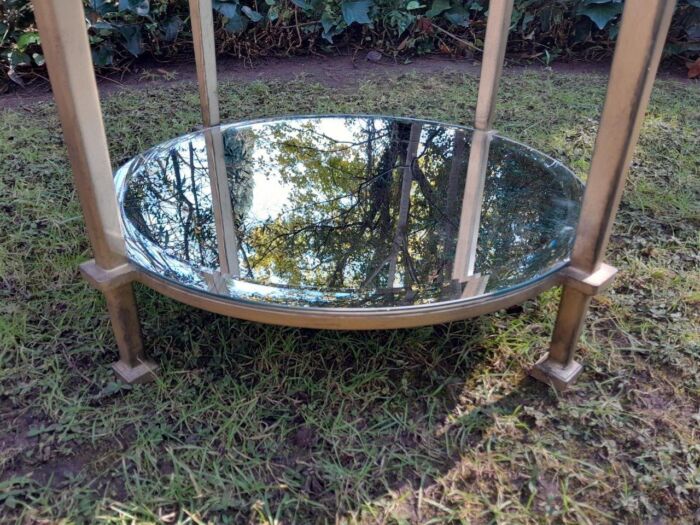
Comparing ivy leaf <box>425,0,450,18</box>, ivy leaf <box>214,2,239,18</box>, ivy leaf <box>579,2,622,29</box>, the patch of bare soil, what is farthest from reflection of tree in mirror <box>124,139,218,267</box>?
ivy leaf <box>579,2,622,29</box>

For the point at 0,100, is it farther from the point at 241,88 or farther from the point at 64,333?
the point at 64,333

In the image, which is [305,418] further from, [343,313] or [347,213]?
[347,213]

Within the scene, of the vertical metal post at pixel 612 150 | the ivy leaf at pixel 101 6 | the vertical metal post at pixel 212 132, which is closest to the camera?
the vertical metal post at pixel 612 150

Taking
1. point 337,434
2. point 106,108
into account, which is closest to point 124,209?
point 337,434

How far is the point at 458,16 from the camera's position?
4.12 metres

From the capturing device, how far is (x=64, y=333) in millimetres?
1639

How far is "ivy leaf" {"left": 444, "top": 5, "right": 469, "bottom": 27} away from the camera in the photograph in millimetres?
4109

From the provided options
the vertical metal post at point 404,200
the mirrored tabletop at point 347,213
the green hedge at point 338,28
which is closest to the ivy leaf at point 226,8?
the green hedge at point 338,28

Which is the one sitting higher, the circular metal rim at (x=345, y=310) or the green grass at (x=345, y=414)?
the circular metal rim at (x=345, y=310)

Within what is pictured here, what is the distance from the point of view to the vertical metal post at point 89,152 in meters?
1.08

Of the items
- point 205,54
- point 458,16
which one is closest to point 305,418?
point 205,54

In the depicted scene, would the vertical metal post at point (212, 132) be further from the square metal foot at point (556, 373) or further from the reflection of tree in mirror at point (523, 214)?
the square metal foot at point (556, 373)

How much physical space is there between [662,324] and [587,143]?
140 centimetres

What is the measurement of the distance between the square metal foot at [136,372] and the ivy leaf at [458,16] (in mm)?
3460
